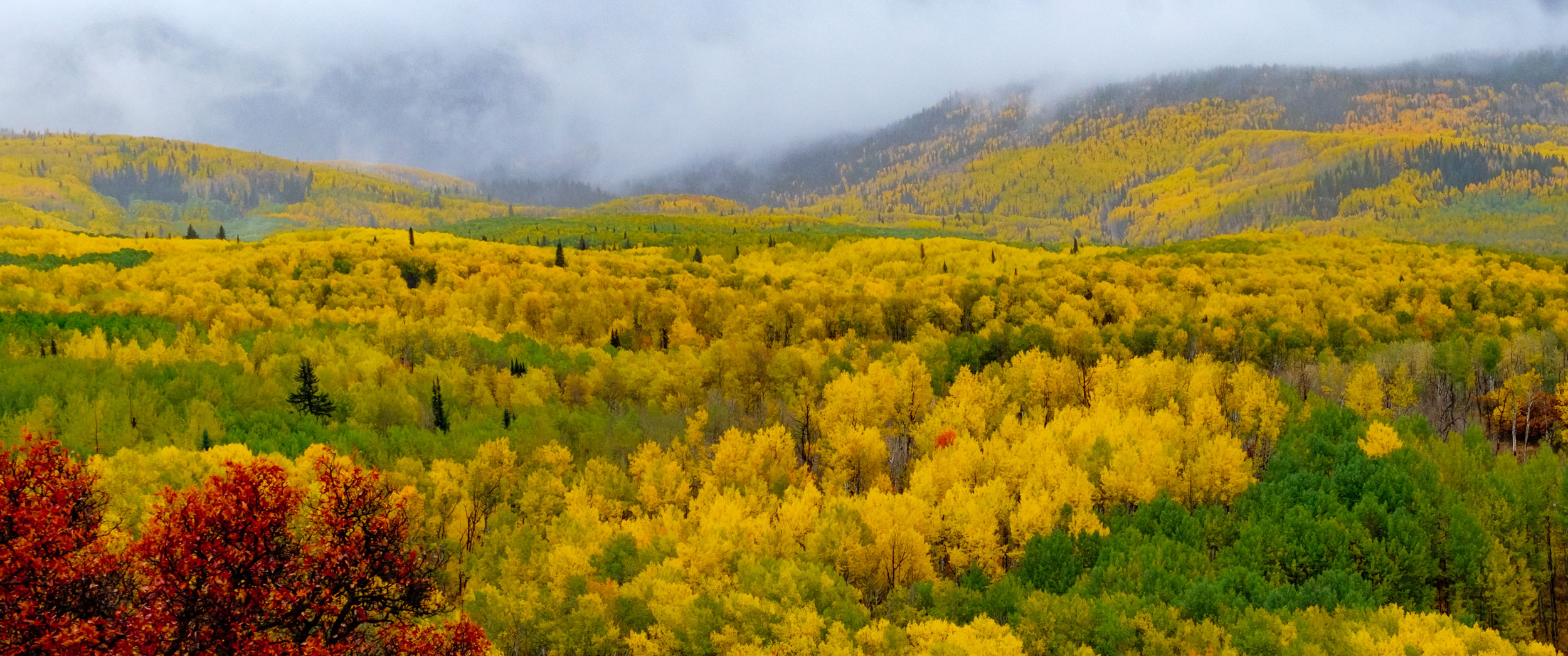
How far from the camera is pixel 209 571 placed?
25.7 meters

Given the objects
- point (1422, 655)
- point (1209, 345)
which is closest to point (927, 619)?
point (1422, 655)

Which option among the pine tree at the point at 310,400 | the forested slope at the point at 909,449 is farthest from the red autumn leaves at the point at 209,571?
the pine tree at the point at 310,400

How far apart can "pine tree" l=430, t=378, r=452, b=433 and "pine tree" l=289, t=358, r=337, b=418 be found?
481 inches

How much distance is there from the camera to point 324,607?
2805cm

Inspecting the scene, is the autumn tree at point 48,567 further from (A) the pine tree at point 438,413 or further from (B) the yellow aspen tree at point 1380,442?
(B) the yellow aspen tree at point 1380,442

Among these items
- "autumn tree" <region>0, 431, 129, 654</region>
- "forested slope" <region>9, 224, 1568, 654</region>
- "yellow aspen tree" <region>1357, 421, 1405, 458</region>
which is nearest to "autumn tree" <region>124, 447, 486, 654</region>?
"autumn tree" <region>0, 431, 129, 654</region>

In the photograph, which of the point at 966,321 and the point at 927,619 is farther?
the point at 966,321

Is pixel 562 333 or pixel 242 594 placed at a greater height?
pixel 242 594

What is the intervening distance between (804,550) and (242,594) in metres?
57.6

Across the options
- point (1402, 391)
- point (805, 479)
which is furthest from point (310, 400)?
point (1402, 391)

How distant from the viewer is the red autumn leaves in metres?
24.4

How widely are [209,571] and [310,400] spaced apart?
108 m

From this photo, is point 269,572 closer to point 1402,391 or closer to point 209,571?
point 209,571

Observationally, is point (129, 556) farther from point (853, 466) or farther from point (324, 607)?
point (853, 466)
